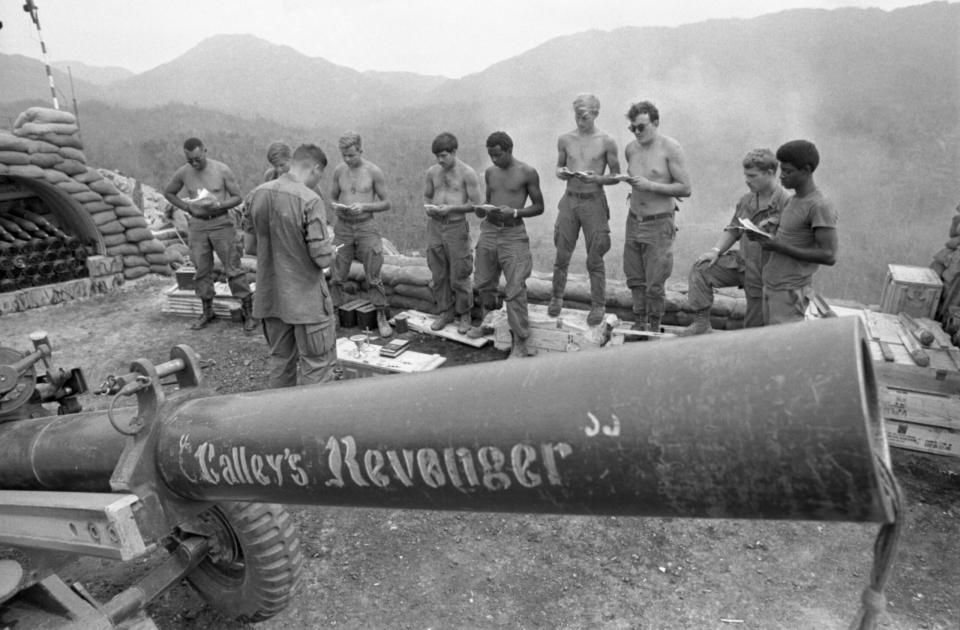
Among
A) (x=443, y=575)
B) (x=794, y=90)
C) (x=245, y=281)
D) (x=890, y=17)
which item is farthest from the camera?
(x=890, y=17)

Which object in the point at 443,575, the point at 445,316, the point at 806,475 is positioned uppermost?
the point at 806,475

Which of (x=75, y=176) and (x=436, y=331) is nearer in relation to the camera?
(x=436, y=331)

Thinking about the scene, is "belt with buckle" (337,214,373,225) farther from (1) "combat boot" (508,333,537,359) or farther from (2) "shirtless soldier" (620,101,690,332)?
(2) "shirtless soldier" (620,101,690,332)

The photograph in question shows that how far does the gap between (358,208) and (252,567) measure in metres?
4.29

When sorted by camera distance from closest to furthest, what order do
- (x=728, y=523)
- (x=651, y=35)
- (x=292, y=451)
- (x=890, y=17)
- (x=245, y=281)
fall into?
(x=292, y=451) → (x=728, y=523) → (x=245, y=281) → (x=890, y=17) → (x=651, y=35)

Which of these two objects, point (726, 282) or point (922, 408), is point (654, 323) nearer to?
point (726, 282)

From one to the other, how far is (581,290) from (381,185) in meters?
2.51

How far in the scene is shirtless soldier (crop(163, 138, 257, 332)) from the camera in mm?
7547

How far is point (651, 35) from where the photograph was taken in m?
41.0

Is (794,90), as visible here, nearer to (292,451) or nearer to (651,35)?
(651,35)

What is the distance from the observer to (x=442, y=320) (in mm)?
7148

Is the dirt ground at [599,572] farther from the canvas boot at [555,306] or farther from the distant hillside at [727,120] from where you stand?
the distant hillside at [727,120]

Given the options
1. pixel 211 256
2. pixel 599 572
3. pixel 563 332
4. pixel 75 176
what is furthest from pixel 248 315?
pixel 599 572

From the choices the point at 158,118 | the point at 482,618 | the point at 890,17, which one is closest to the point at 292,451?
the point at 482,618
